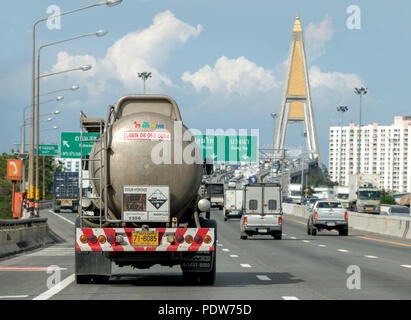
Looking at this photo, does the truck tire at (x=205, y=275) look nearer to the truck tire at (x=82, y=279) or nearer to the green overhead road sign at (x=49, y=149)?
the truck tire at (x=82, y=279)

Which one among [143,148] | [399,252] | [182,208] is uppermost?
[143,148]

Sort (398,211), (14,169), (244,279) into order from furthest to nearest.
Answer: (398,211) → (14,169) → (244,279)

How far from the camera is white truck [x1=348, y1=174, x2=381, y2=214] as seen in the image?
8812 cm

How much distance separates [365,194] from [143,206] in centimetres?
7579

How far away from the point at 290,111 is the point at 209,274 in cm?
16993

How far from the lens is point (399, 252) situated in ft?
98.2

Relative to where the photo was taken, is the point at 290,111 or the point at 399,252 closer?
the point at 399,252

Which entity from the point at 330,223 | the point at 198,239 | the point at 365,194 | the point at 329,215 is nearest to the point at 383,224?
the point at 330,223

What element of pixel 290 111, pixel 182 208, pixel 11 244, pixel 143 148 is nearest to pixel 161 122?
pixel 143 148

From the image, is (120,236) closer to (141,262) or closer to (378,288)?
(141,262)

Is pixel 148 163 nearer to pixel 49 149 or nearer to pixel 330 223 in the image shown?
pixel 330 223

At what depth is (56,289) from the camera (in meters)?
14.9

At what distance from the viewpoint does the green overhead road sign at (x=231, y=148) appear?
61.7 metres

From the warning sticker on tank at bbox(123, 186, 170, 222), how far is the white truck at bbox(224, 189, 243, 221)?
190ft
